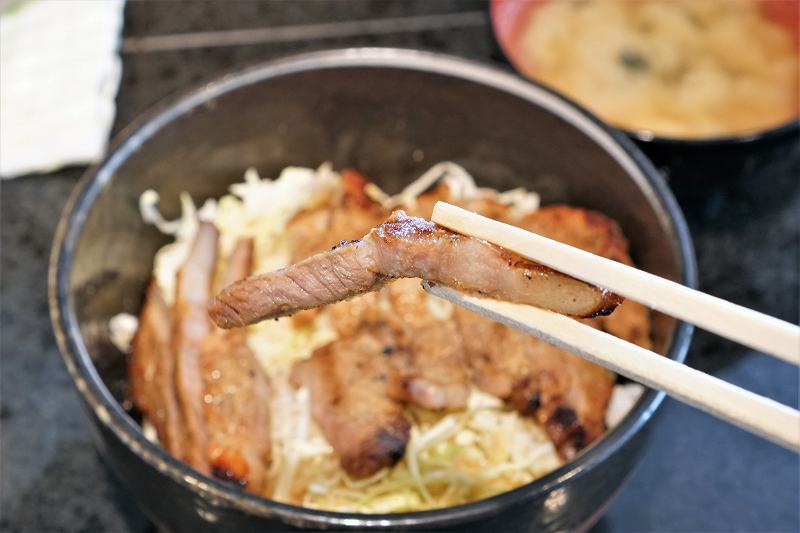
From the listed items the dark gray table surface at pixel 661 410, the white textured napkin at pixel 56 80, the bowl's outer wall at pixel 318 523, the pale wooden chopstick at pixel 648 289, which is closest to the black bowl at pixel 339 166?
the bowl's outer wall at pixel 318 523

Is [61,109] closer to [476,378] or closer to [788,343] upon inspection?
[476,378]

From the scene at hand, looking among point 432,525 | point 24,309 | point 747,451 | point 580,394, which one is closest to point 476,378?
point 580,394

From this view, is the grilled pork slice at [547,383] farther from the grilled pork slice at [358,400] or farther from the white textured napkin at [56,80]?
the white textured napkin at [56,80]

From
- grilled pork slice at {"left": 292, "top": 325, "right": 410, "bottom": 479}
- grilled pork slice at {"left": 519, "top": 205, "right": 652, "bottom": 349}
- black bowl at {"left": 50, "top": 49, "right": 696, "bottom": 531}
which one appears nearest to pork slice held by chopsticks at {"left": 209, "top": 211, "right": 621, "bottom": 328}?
black bowl at {"left": 50, "top": 49, "right": 696, "bottom": 531}

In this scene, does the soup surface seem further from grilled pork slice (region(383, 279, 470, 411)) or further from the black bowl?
grilled pork slice (region(383, 279, 470, 411))

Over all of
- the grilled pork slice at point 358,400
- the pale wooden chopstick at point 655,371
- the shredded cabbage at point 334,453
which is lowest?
the shredded cabbage at point 334,453

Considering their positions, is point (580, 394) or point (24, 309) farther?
point (24, 309)
